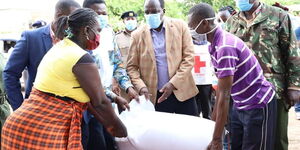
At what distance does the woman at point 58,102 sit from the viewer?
2.46 metres

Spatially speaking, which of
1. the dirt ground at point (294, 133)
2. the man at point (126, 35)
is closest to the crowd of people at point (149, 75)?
the man at point (126, 35)

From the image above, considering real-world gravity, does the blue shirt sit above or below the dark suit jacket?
below

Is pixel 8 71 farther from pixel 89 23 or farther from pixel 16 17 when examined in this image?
pixel 16 17

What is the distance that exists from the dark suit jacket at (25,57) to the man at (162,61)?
96 cm

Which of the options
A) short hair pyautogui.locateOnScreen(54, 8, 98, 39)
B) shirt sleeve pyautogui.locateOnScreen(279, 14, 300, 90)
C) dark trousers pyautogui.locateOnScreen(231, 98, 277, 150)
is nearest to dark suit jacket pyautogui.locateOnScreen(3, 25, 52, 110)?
short hair pyautogui.locateOnScreen(54, 8, 98, 39)

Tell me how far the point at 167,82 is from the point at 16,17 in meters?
17.3

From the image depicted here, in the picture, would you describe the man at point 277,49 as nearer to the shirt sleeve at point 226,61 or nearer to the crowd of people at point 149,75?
the crowd of people at point 149,75

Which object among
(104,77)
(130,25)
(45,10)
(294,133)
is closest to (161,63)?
(104,77)

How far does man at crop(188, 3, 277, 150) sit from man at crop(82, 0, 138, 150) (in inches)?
34.5

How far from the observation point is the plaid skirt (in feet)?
8.11

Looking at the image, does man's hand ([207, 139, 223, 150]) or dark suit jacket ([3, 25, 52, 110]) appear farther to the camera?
dark suit jacket ([3, 25, 52, 110])

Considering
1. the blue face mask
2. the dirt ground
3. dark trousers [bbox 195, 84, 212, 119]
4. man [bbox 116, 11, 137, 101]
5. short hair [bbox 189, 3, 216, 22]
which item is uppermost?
short hair [bbox 189, 3, 216, 22]

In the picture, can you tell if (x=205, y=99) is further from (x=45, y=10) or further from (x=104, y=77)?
(x=45, y=10)

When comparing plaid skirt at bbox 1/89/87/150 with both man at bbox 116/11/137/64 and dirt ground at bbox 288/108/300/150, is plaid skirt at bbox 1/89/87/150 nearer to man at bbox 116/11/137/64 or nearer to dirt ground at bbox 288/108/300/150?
man at bbox 116/11/137/64
